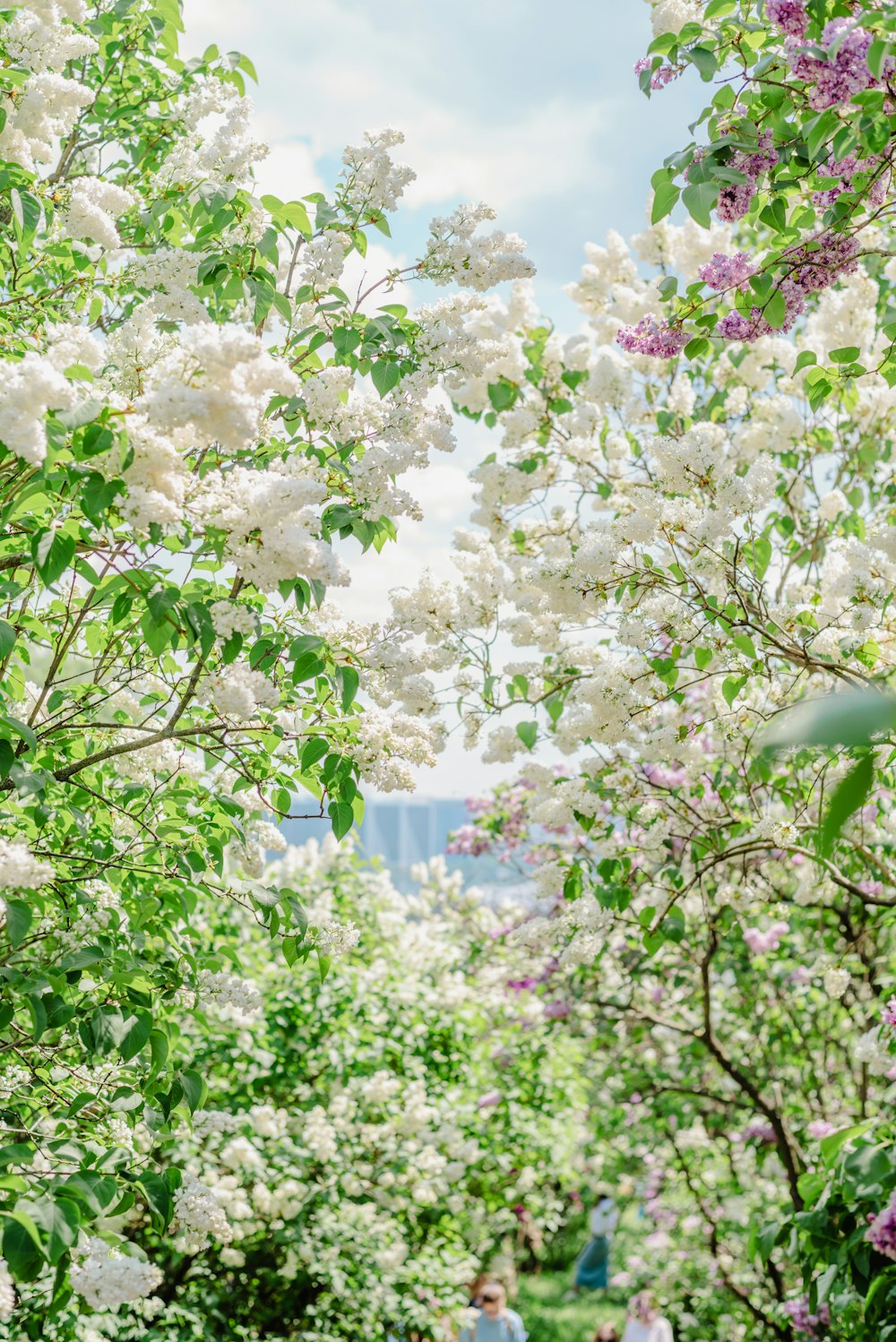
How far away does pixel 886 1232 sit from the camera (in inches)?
87.3

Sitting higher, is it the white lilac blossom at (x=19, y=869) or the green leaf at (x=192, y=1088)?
the white lilac blossom at (x=19, y=869)

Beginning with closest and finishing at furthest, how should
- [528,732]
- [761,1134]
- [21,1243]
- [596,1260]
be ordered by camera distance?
[21,1243], [528,732], [761,1134], [596,1260]

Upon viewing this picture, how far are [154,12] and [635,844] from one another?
98.1 inches

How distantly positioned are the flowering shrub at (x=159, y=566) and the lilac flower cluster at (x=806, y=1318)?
7.89ft

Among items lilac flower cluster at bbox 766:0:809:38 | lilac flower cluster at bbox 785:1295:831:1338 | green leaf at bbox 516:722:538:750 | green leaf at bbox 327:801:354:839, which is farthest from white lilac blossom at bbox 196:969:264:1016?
lilac flower cluster at bbox 785:1295:831:1338

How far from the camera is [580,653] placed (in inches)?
117

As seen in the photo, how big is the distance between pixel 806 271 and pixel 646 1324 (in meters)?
6.65

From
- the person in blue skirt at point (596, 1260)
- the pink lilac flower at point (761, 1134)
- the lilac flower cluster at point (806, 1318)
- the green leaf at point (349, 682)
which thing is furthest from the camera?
the person in blue skirt at point (596, 1260)

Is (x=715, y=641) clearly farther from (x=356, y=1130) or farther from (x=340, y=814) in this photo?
(x=356, y=1130)

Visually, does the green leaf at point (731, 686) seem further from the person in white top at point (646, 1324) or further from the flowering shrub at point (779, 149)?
the person in white top at point (646, 1324)

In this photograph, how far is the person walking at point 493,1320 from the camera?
577cm

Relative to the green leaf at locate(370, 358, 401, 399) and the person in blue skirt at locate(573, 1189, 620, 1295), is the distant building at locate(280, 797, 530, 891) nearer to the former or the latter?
the person in blue skirt at locate(573, 1189, 620, 1295)

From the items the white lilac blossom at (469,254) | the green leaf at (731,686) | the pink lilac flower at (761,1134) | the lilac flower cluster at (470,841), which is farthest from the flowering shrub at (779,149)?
the pink lilac flower at (761,1134)

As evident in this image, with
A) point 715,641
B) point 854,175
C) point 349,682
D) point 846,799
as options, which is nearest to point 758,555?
point 715,641
